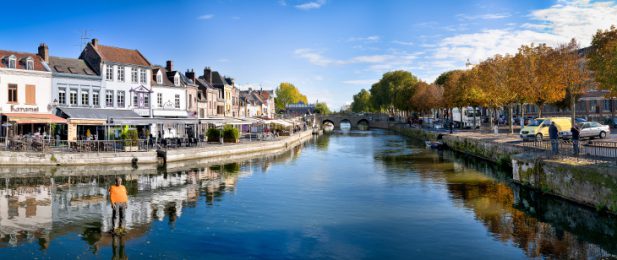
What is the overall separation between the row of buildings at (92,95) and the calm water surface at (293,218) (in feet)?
35.3

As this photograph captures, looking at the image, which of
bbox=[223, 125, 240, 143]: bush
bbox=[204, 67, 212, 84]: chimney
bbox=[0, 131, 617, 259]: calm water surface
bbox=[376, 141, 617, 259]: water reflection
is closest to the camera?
bbox=[0, 131, 617, 259]: calm water surface

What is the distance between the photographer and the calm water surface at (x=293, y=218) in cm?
1512

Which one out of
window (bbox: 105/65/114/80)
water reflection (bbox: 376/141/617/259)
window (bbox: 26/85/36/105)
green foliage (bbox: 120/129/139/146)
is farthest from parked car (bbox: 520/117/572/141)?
window (bbox: 26/85/36/105)

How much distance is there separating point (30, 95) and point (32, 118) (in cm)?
346

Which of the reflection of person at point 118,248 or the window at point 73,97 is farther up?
the window at point 73,97

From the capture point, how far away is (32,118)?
38875 millimetres

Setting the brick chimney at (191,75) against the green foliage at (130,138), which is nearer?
the green foliage at (130,138)

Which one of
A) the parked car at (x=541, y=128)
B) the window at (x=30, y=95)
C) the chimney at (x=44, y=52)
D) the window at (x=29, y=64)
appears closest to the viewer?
the parked car at (x=541, y=128)

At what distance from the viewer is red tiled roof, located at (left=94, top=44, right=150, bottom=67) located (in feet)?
160

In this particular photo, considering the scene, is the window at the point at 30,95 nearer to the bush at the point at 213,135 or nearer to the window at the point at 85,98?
the window at the point at 85,98

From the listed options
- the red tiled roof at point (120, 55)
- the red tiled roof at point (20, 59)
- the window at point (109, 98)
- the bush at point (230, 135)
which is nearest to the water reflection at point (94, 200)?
the red tiled roof at point (20, 59)

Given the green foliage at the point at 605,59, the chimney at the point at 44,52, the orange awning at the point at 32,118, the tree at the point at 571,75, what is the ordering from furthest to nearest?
the chimney at the point at 44,52, the tree at the point at 571,75, the orange awning at the point at 32,118, the green foliage at the point at 605,59

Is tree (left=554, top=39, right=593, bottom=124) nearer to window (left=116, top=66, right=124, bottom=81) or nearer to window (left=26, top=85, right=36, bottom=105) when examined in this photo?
window (left=116, top=66, right=124, bottom=81)

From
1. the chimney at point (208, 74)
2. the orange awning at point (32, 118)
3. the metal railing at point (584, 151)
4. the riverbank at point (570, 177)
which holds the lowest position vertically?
the riverbank at point (570, 177)
